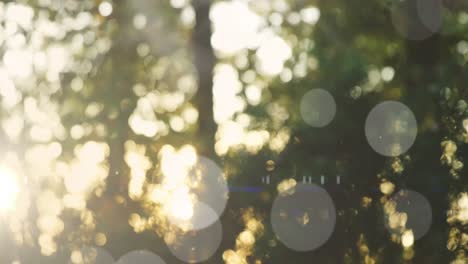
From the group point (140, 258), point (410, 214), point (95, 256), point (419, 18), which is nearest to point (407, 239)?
point (410, 214)

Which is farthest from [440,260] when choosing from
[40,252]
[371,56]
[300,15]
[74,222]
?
[40,252]

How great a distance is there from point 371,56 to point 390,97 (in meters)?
0.69

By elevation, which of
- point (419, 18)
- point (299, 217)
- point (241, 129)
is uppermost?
point (419, 18)

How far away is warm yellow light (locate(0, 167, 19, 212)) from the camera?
1242 cm

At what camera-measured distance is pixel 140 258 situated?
9.30 meters

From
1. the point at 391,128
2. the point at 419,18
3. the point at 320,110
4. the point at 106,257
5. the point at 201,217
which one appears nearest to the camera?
the point at 201,217

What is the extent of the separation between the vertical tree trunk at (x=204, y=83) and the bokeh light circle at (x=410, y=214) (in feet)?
8.94

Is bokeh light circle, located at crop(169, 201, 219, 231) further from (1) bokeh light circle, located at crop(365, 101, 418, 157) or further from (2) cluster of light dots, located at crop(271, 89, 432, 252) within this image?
(1) bokeh light circle, located at crop(365, 101, 418, 157)

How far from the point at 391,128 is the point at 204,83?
10.2 feet

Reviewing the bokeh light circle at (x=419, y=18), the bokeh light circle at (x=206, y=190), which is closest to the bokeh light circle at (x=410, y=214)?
the bokeh light circle at (x=419, y=18)

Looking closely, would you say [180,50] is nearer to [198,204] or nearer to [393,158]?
[198,204]

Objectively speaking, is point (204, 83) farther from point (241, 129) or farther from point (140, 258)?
point (140, 258)

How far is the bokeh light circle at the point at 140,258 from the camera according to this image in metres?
9.02

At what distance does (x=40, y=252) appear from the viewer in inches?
465
